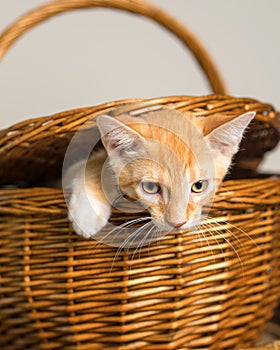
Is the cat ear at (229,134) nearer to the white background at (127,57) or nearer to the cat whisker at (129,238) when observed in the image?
the cat whisker at (129,238)

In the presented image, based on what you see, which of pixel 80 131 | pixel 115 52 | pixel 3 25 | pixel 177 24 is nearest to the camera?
pixel 80 131

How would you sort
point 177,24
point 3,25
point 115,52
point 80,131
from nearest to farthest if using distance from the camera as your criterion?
point 80,131 → point 177,24 → point 3,25 → point 115,52

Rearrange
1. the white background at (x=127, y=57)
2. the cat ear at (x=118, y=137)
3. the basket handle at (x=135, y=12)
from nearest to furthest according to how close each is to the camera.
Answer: the cat ear at (x=118, y=137)
the basket handle at (x=135, y=12)
the white background at (x=127, y=57)

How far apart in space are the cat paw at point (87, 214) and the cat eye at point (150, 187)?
0.08m

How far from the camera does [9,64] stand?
184 centimetres

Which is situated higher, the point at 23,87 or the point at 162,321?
the point at 23,87

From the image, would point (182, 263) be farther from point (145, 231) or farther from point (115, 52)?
point (115, 52)

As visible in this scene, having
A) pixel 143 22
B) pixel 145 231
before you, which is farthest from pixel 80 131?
pixel 143 22

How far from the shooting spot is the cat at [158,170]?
883 mm

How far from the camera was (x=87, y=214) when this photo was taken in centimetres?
88

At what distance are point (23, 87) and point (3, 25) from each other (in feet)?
0.80

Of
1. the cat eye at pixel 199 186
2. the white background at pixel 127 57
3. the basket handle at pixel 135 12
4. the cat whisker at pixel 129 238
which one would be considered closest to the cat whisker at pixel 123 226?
the cat whisker at pixel 129 238

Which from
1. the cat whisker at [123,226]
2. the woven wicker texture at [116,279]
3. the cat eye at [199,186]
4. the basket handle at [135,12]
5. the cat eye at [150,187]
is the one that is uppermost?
the basket handle at [135,12]

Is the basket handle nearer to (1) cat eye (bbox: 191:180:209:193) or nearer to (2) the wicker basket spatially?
(2) the wicker basket
